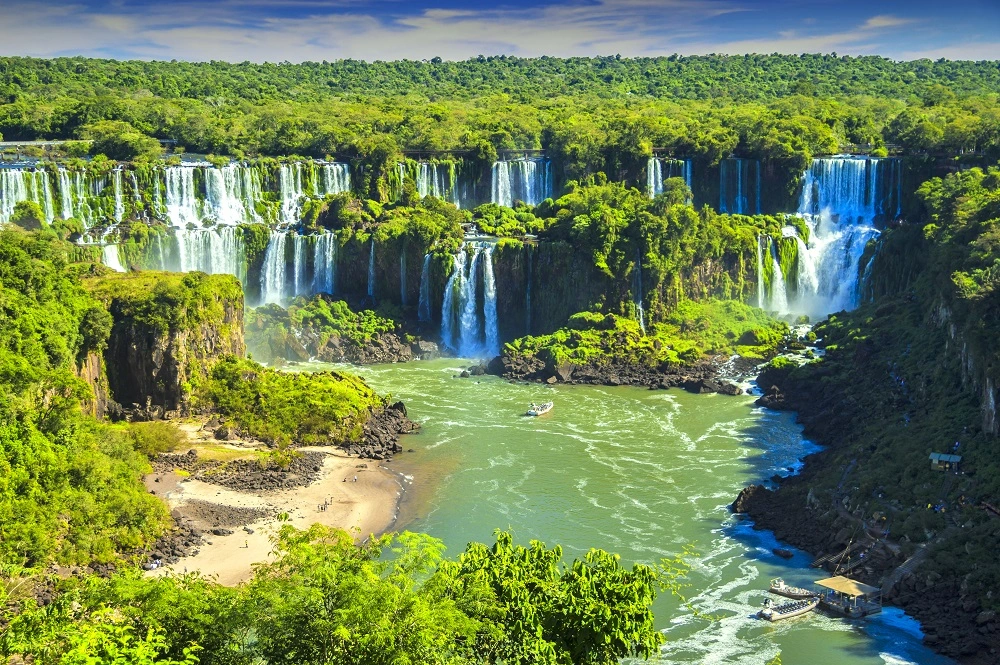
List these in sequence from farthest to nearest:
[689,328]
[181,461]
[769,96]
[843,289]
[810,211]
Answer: [769,96]
[810,211]
[843,289]
[689,328]
[181,461]

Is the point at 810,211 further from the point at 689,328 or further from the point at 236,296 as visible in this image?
the point at 236,296

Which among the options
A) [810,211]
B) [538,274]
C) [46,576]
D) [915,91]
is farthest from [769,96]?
[46,576]

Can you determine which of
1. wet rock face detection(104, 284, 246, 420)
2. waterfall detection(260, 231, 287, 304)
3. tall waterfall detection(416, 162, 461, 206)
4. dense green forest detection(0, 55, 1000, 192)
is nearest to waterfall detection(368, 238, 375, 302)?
waterfall detection(260, 231, 287, 304)

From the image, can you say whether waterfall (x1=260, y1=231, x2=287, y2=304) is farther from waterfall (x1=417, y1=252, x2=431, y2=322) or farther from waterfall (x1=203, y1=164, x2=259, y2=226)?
waterfall (x1=417, y1=252, x2=431, y2=322)

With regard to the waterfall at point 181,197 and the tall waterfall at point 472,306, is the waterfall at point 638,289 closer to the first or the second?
the tall waterfall at point 472,306

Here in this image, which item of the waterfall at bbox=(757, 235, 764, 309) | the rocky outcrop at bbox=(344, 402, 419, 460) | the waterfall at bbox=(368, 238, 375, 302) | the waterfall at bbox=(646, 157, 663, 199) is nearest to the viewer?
the rocky outcrop at bbox=(344, 402, 419, 460)

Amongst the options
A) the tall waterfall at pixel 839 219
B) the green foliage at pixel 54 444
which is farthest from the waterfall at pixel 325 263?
the tall waterfall at pixel 839 219
